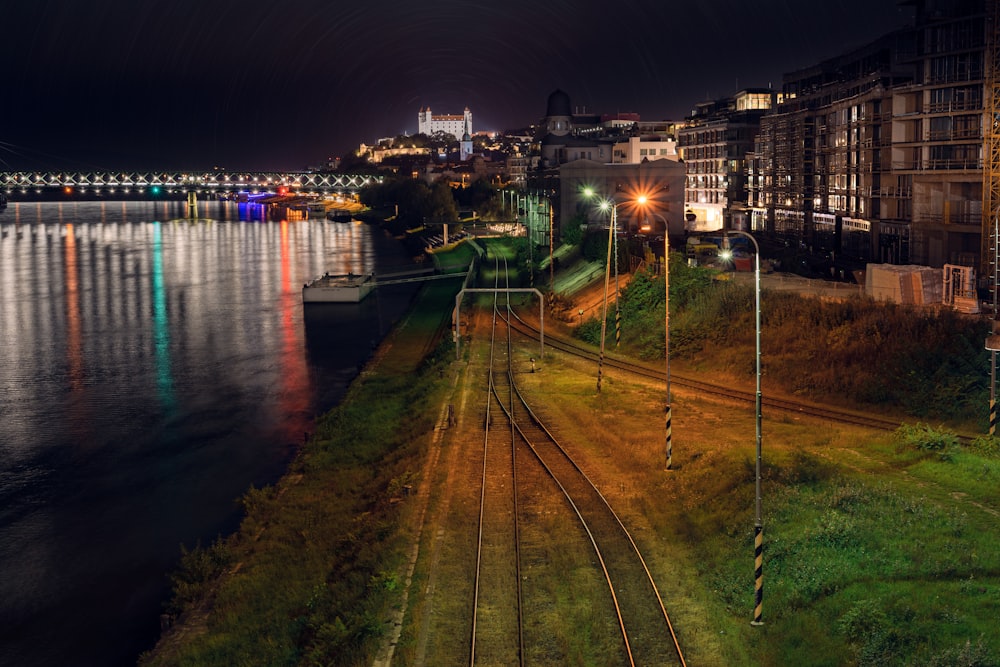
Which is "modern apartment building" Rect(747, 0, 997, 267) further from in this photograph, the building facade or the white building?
the white building

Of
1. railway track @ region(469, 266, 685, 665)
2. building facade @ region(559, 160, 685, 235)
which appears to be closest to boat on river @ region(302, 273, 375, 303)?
building facade @ region(559, 160, 685, 235)

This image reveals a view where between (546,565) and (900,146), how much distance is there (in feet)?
103

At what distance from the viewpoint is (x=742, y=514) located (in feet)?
42.7

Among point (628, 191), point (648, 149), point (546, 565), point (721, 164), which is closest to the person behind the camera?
point (546, 565)

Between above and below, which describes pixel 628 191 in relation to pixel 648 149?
below

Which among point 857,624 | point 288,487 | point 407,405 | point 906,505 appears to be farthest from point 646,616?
point 407,405

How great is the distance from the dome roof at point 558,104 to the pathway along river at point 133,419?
1417 inches

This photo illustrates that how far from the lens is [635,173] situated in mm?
50656

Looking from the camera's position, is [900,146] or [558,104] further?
[558,104]

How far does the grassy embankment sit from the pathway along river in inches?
49.3

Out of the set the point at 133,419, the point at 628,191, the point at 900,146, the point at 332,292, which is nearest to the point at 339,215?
the point at 332,292

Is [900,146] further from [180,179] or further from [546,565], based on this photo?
[180,179]

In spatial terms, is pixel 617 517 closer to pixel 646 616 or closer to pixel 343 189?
pixel 646 616

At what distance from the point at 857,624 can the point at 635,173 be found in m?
42.6
